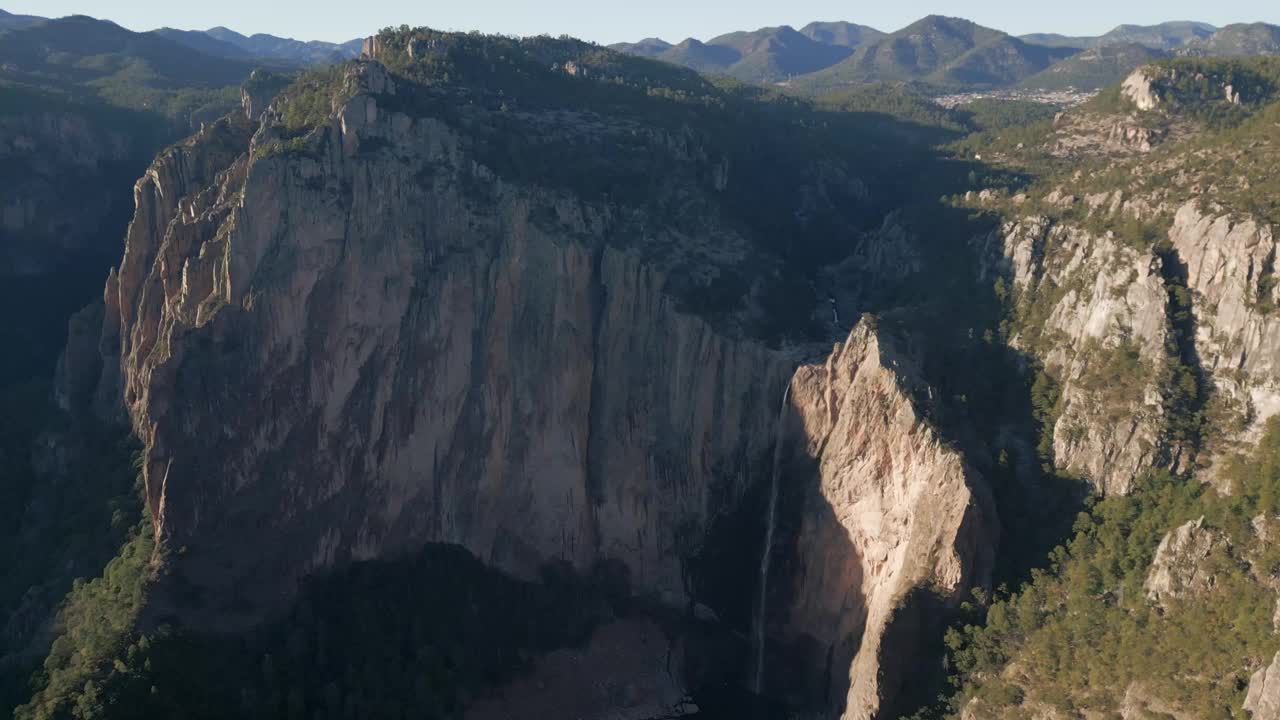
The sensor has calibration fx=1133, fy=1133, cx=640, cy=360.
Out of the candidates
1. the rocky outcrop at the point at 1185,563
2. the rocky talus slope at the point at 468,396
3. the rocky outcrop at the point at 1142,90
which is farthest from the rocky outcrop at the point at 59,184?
the rocky outcrop at the point at 1142,90

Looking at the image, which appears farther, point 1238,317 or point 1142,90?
point 1142,90

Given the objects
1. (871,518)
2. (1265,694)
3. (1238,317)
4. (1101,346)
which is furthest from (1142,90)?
(1265,694)

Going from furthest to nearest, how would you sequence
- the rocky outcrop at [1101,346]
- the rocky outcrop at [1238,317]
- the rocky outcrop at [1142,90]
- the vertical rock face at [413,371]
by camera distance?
1. the rocky outcrop at [1142,90]
2. the vertical rock face at [413,371]
3. the rocky outcrop at [1101,346]
4. the rocky outcrop at [1238,317]

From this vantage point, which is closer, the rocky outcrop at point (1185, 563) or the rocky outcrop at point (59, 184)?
the rocky outcrop at point (1185, 563)

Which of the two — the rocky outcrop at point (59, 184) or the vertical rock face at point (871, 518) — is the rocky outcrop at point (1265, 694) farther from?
the rocky outcrop at point (59, 184)

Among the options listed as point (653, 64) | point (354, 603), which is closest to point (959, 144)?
point (653, 64)

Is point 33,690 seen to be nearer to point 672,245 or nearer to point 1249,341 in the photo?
point 672,245

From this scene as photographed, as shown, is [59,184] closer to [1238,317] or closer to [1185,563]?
[1238,317]
